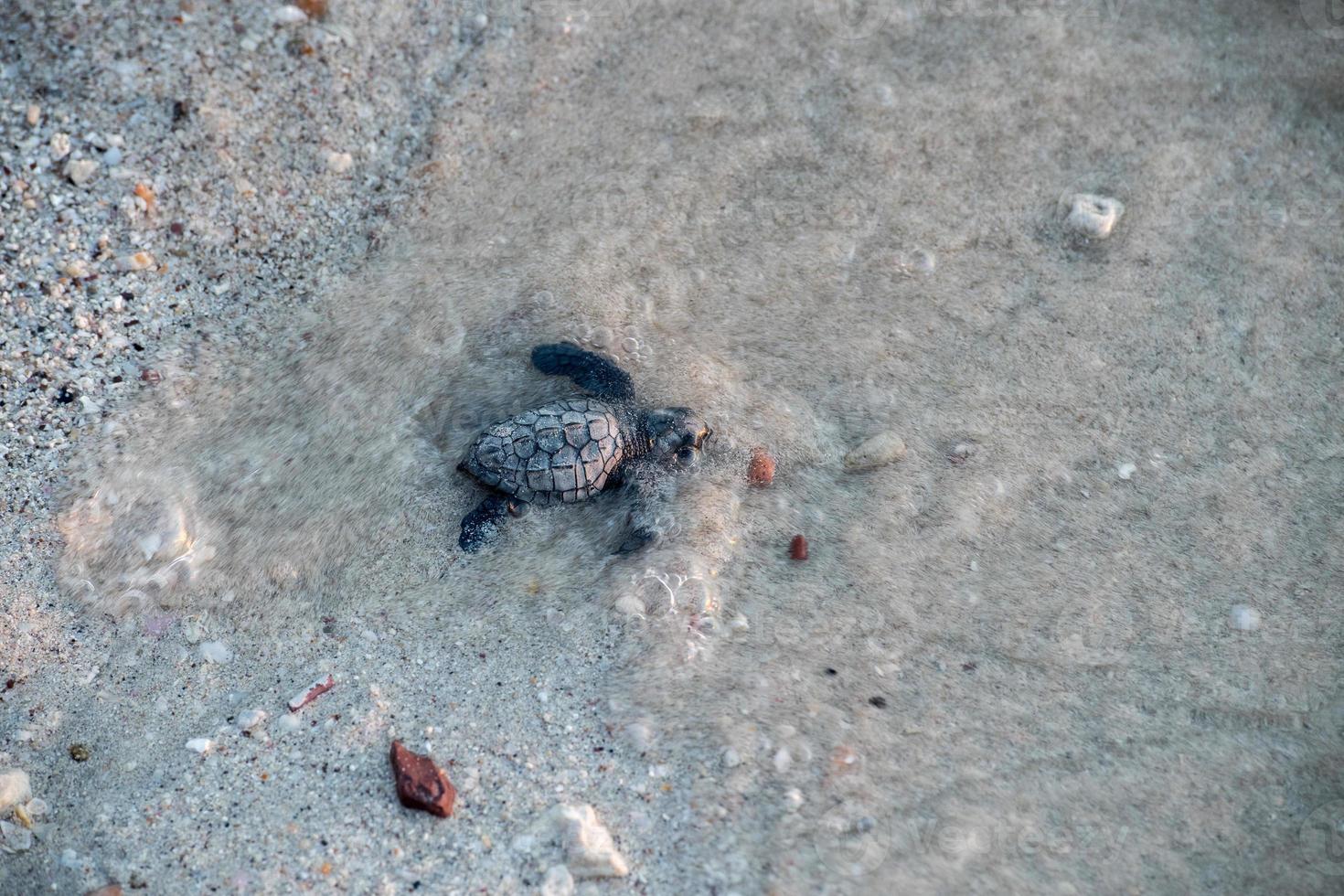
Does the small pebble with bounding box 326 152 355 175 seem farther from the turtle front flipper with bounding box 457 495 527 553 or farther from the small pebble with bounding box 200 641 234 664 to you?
the small pebble with bounding box 200 641 234 664

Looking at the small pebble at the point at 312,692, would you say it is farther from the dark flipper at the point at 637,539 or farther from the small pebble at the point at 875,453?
the small pebble at the point at 875,453

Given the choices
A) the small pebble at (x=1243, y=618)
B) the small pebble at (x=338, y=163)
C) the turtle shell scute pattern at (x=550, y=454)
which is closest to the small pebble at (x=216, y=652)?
the turtle shell scute pattern at (x=550, y=454)

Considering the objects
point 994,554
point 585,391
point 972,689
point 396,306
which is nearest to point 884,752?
point 972,689

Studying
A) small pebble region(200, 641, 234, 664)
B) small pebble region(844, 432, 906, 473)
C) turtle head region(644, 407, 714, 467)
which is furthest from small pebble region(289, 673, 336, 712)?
small pebble region(844, 432, 906, 473)

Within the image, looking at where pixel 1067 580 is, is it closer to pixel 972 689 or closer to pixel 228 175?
pixel 972 689

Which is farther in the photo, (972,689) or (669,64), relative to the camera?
(669,64)

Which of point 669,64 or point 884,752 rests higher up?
point 669,64

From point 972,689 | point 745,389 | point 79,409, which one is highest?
point 79,409

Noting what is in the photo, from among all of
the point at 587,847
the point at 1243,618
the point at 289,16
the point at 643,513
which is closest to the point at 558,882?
the point at 587,847
